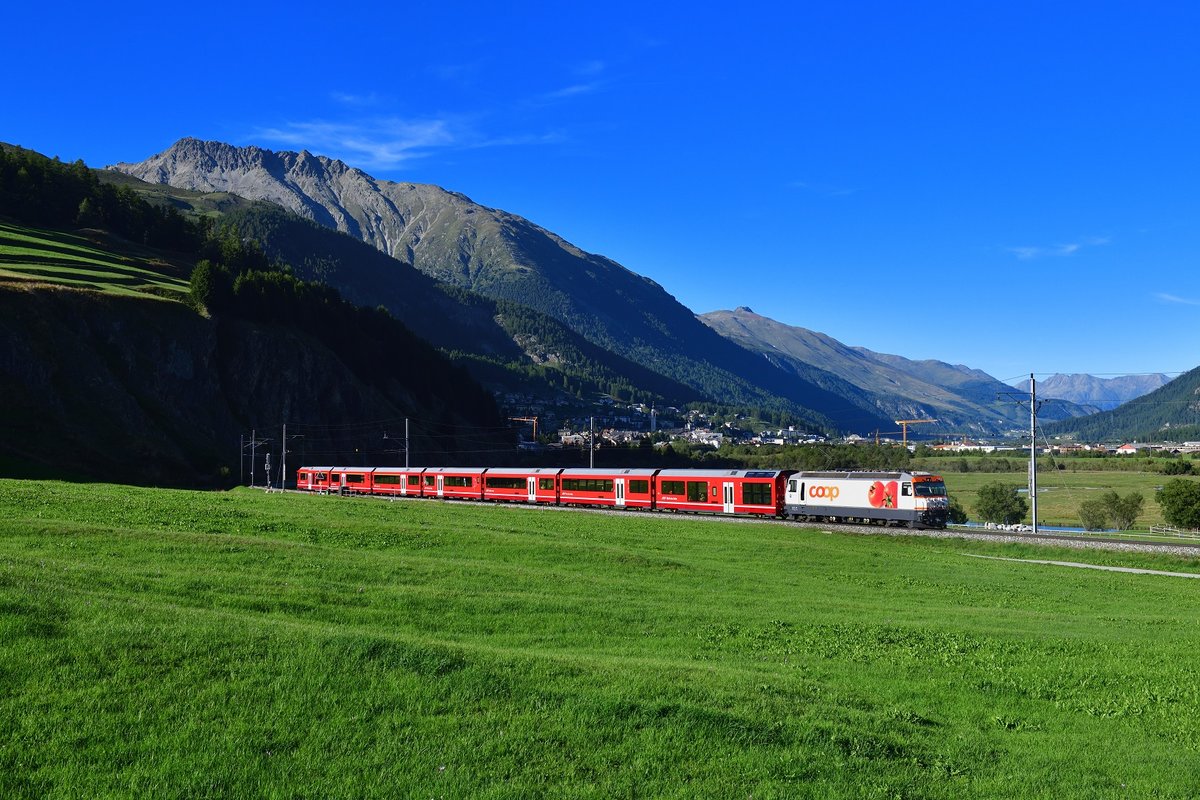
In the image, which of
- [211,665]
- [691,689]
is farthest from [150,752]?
[691,689]

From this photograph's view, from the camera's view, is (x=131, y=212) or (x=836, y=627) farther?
(x=131, y=212)

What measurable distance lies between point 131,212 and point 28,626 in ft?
587

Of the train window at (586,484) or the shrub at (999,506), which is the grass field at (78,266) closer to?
the train window at (586,484)

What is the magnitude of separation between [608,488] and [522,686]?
5726 centimetres

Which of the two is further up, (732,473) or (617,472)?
(732,473)

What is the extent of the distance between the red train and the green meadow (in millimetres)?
30430

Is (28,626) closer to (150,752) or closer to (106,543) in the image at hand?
(150,752)

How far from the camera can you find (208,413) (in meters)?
119

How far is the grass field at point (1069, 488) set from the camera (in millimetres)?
131000

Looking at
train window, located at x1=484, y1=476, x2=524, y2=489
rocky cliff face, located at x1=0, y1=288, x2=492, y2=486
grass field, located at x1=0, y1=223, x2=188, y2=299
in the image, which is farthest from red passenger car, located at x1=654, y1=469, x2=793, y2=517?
grass field, located at x1=0, y1=223, x2=188, y2=299

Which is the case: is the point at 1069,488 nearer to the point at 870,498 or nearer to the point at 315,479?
the point at 870,498

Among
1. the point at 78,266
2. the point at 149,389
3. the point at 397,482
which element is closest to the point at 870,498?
the point at 397,482

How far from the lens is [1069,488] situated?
514 feet

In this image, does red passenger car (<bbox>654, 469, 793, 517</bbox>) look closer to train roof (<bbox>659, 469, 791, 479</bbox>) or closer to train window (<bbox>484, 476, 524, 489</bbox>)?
train roof (<bbox>659, 469, 791, 479</bbox>)
